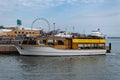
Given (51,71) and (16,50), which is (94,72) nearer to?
(51,71)

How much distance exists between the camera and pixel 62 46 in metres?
69.1

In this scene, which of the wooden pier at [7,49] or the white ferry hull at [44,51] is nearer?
the white ferry hull at [44,51]

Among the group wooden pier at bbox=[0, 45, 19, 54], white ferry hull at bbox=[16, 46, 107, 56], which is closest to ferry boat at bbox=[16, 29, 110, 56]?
white ferry hull at bbox=[16, 46, 107, 56]

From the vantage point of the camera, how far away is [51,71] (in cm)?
4519

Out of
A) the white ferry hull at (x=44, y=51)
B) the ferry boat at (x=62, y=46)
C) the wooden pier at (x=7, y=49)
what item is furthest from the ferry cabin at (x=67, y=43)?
the wooden pier at (x=7, y=49)

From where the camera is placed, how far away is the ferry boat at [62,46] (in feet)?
219

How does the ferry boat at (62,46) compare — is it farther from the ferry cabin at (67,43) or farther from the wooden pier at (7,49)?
the wooden pier at (7,49)

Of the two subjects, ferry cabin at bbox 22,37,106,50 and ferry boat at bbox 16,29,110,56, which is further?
ferry cabin at bbox 22,37,106,50

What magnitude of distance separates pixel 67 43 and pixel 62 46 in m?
1.48

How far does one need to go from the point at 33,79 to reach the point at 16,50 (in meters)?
35.2

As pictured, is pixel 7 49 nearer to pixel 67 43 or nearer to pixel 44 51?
pixel 44 51

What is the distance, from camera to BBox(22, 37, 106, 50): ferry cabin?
67375 mm

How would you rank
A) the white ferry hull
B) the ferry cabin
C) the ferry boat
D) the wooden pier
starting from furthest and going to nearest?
the wooden pier
the ferry cabin
the ferry boat
the white ferry hull

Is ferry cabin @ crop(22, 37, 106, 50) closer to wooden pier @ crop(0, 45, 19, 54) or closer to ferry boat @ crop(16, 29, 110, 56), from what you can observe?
ferry boat @ crop(16, 29, 110, 56)
